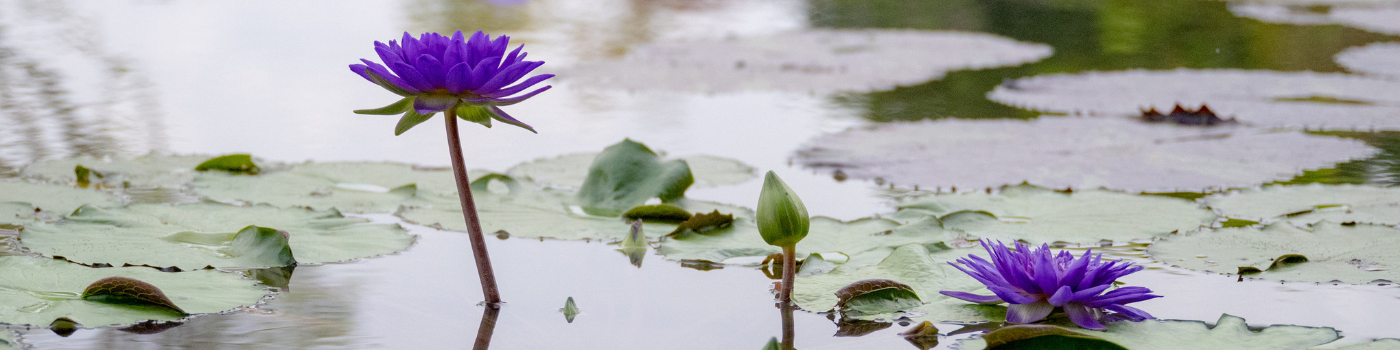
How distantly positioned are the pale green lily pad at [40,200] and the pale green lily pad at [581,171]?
26.4 inches

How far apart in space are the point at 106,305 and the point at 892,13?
6108 mm

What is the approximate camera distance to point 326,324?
1.09 meters

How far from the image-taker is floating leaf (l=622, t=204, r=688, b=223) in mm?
1577

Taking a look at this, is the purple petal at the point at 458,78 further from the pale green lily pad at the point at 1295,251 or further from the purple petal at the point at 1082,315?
the pale green lily pad at the point at 1295,251

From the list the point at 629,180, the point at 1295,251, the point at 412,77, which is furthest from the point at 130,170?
the point at 1295,251

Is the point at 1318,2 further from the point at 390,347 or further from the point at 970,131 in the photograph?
the point at 390,347

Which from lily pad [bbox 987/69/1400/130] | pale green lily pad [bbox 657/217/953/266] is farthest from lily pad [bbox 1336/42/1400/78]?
pale green lily pad [bbox 657/217/953/266]

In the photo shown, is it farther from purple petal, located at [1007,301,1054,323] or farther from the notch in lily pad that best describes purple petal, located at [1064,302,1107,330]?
the notch in lily pad

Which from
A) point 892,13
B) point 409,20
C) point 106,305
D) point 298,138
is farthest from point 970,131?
point 892,13

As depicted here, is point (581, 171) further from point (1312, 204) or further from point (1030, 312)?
point (1312, 204)

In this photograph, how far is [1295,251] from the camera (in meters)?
1.38

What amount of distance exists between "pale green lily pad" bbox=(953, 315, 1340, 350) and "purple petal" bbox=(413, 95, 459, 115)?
0.52m

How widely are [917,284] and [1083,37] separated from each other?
4.25 m

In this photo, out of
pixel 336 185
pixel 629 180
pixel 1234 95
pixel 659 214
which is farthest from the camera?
pixel 1234 95
